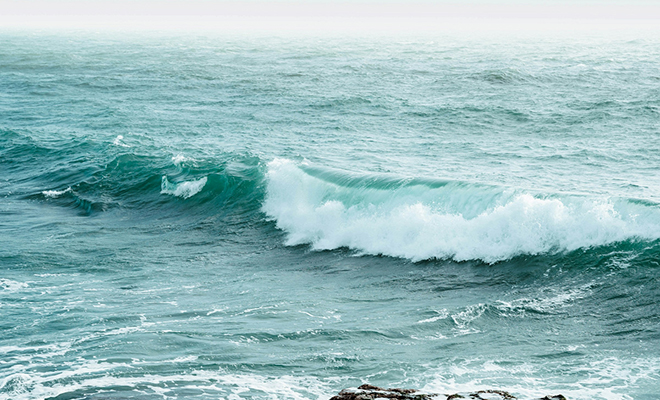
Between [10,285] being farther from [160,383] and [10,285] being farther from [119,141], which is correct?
[119,141]

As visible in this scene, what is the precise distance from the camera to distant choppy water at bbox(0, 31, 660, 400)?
10938 mm

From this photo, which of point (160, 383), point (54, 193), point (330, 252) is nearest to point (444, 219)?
point (330, 252)

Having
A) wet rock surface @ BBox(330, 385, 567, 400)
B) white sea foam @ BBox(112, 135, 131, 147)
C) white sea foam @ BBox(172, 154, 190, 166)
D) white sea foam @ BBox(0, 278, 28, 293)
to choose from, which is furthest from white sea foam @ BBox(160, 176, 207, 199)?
wet rock surface @ BBox(330, 385, 567, 400)

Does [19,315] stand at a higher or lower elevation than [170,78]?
lower

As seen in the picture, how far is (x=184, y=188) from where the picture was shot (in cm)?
2327

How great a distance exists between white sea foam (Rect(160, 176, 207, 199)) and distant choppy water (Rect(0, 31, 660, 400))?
0.08 m

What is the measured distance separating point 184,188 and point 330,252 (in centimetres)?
741

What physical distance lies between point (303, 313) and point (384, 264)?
166 inches

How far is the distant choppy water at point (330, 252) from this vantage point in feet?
35.9

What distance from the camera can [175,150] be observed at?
2833 cm

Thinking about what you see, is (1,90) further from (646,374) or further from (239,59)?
(646,374)

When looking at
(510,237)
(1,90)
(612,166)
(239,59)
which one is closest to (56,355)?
(510,237)

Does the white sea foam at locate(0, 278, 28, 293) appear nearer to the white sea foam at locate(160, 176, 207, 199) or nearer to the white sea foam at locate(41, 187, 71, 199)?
the white sea foam at locate(160, 176, 207, 199)

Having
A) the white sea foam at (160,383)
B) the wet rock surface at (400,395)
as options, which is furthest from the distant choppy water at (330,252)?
the wet rock surface at (400,395)
